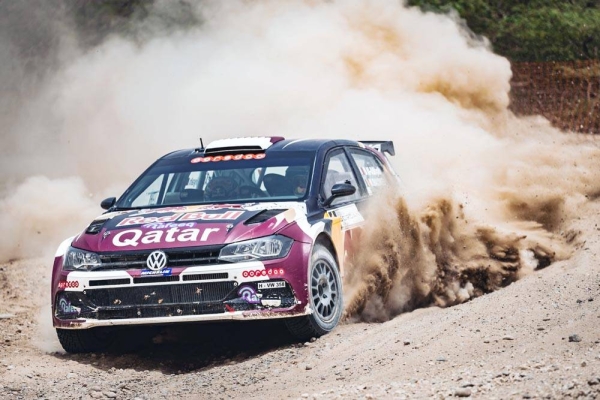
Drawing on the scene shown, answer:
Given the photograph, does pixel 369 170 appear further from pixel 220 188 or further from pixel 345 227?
pixel 220 188

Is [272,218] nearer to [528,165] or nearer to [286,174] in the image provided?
[286,174]

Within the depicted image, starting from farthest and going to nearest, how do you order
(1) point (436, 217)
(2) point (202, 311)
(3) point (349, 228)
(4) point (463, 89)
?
1. (4) point (463, 89)
2. (1) point (436, 217)
3. (3) point (349, 228)
4. (2) point (202, 311)

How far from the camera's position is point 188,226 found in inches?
311

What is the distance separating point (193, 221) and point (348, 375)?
189 cm

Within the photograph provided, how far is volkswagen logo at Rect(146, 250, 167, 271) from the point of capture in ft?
25.2

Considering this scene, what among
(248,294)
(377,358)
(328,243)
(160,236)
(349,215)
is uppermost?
(160,236)

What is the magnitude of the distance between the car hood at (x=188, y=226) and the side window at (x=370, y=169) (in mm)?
1480

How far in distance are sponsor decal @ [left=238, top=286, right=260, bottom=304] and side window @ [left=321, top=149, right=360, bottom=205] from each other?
136cm

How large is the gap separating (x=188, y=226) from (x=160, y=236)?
22 cm

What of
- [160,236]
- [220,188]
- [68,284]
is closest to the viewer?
[160,236]

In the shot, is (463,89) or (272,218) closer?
(272,218)

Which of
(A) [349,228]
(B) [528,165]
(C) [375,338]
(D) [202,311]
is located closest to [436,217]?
(A) [349,228]

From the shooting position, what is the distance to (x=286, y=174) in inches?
349

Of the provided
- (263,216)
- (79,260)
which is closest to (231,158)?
(263,216)
